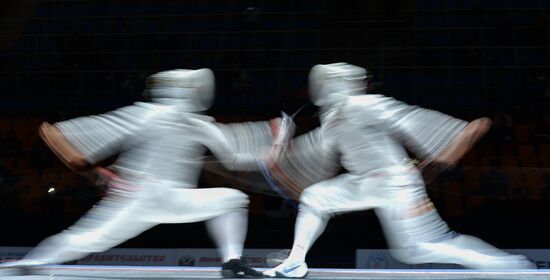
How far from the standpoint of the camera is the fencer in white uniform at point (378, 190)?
4.08 m

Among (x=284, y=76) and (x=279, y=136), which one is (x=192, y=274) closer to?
(x=279, y=136)

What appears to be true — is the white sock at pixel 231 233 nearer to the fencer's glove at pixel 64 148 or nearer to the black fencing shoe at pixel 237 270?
the black fencing shoe at pixel 237 270

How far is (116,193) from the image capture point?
4.31 m

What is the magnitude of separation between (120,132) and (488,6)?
5808mm

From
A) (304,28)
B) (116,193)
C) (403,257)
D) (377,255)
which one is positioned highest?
(304,28)

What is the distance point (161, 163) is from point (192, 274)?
734 mm

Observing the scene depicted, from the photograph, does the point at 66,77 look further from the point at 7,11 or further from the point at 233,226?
the point at 233,226

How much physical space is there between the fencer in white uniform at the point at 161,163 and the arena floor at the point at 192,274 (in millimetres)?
121

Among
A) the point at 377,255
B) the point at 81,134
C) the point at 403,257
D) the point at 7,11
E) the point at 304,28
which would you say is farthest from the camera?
the point at 304,28

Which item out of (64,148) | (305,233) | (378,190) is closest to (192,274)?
(305,233)

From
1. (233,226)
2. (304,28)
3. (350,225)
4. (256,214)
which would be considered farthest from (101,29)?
(233,226)

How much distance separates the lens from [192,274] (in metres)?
4.40

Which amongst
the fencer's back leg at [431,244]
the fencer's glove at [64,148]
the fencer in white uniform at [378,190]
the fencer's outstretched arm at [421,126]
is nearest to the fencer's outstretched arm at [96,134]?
the fencer's glove at [64,148]

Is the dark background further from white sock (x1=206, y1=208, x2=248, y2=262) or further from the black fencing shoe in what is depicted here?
the black fencing shoe
